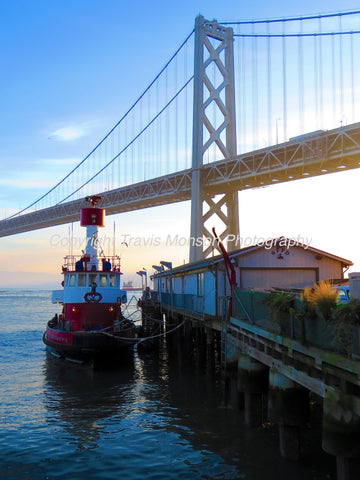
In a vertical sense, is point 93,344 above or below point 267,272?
below

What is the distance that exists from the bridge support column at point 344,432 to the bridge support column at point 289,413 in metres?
2.32

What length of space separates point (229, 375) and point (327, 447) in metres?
8.63

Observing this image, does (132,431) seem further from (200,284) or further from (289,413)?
(200,284)

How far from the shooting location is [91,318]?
26969mm

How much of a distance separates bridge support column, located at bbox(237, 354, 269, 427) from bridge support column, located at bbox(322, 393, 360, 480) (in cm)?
544

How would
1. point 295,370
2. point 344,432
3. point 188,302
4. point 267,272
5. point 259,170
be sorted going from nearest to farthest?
point 344,432, point 295,370, point 267,272, point 188,302, point 259,170

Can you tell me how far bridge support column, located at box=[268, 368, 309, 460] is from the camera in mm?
11484

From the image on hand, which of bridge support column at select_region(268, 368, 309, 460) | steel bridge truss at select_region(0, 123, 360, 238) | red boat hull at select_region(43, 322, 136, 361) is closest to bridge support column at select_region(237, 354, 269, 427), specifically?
bridge support column at select_region(268, 368, 309, 460)

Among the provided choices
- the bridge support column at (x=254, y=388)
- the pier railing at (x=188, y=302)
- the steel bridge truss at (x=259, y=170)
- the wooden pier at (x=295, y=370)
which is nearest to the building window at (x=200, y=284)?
the pier railing at (x=188, y=302)

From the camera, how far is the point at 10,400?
1970 centimetres

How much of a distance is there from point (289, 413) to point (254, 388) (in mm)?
3068

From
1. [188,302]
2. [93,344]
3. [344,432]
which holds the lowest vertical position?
[93,344]

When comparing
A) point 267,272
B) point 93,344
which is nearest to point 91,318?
point 93,344

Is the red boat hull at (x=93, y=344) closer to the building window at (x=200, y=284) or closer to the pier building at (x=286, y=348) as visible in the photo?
the pier building at (x=286, y=348)
